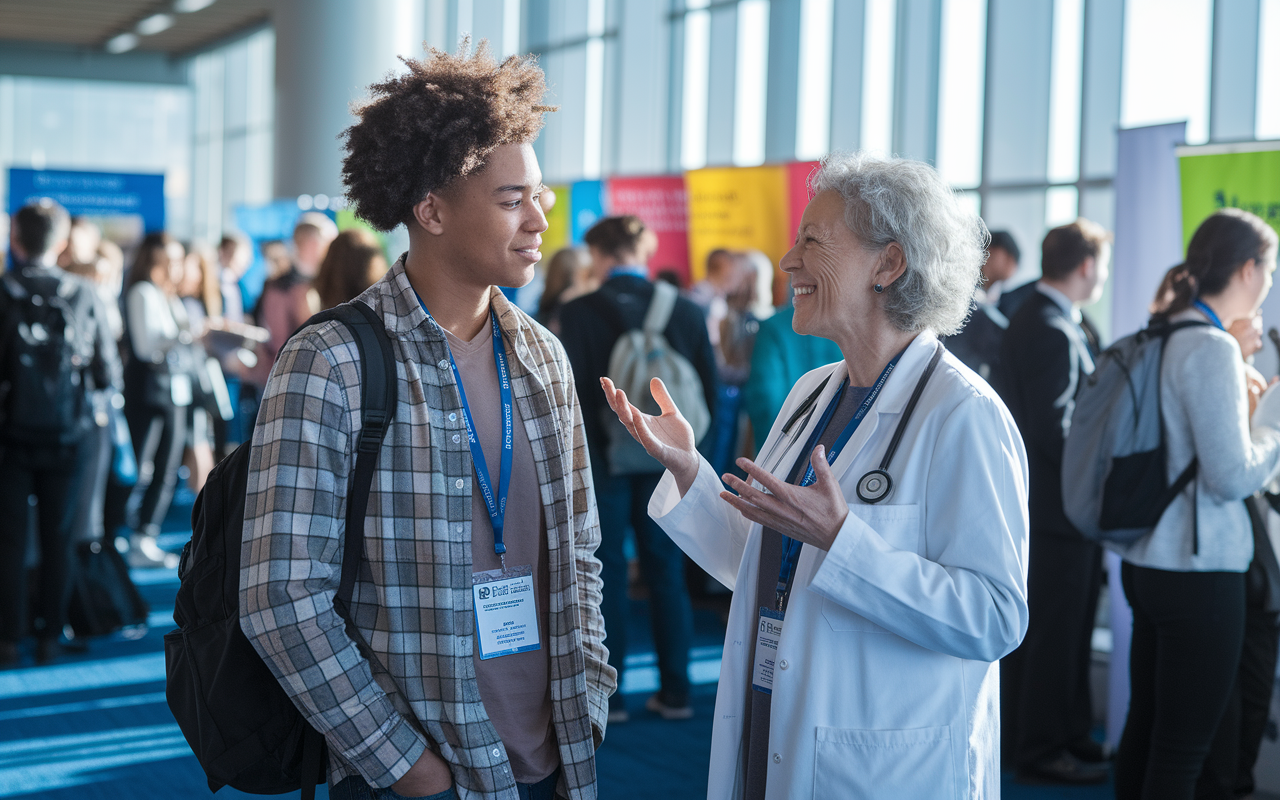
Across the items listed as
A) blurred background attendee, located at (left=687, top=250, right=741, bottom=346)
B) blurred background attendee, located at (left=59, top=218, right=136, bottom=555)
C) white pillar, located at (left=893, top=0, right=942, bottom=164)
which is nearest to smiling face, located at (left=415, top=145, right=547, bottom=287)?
blurred background attendee, located at (left=59, top=218, right=136, bottom=555)

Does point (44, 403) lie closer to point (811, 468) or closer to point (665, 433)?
point (665, 433)

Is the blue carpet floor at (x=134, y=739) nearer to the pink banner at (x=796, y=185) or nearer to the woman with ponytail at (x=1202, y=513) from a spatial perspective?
the woman with ponytail at (x=1202, y=513)

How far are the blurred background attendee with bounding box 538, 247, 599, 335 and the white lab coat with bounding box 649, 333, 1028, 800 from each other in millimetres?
3956

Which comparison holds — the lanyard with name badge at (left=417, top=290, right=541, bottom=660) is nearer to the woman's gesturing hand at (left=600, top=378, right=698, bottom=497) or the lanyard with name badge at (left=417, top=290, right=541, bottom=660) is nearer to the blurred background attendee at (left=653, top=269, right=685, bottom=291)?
the woman's gesturing hand at (left=600, top=378, right=698, bottom=497)

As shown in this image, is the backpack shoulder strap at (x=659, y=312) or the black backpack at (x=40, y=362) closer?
the backpack shoulder strap at (x=659, y=312)

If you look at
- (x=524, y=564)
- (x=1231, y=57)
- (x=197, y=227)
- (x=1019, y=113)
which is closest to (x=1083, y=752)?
(x=524, y=564)

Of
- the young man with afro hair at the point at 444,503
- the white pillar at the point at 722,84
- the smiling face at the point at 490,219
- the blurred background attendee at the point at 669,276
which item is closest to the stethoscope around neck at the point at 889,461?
the young man with afro hair at the point at 444,503

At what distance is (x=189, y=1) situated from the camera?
60.9 feet

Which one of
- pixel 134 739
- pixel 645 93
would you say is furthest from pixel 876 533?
pixel 645 93

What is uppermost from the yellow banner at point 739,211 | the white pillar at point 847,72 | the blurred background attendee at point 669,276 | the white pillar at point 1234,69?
the white pillar at point 847,72

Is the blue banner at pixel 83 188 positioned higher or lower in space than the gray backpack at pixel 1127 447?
higher

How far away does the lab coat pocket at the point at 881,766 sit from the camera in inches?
60.2

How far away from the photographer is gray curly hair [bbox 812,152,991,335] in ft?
5.54

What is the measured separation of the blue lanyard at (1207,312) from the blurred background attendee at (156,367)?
5.11 m
